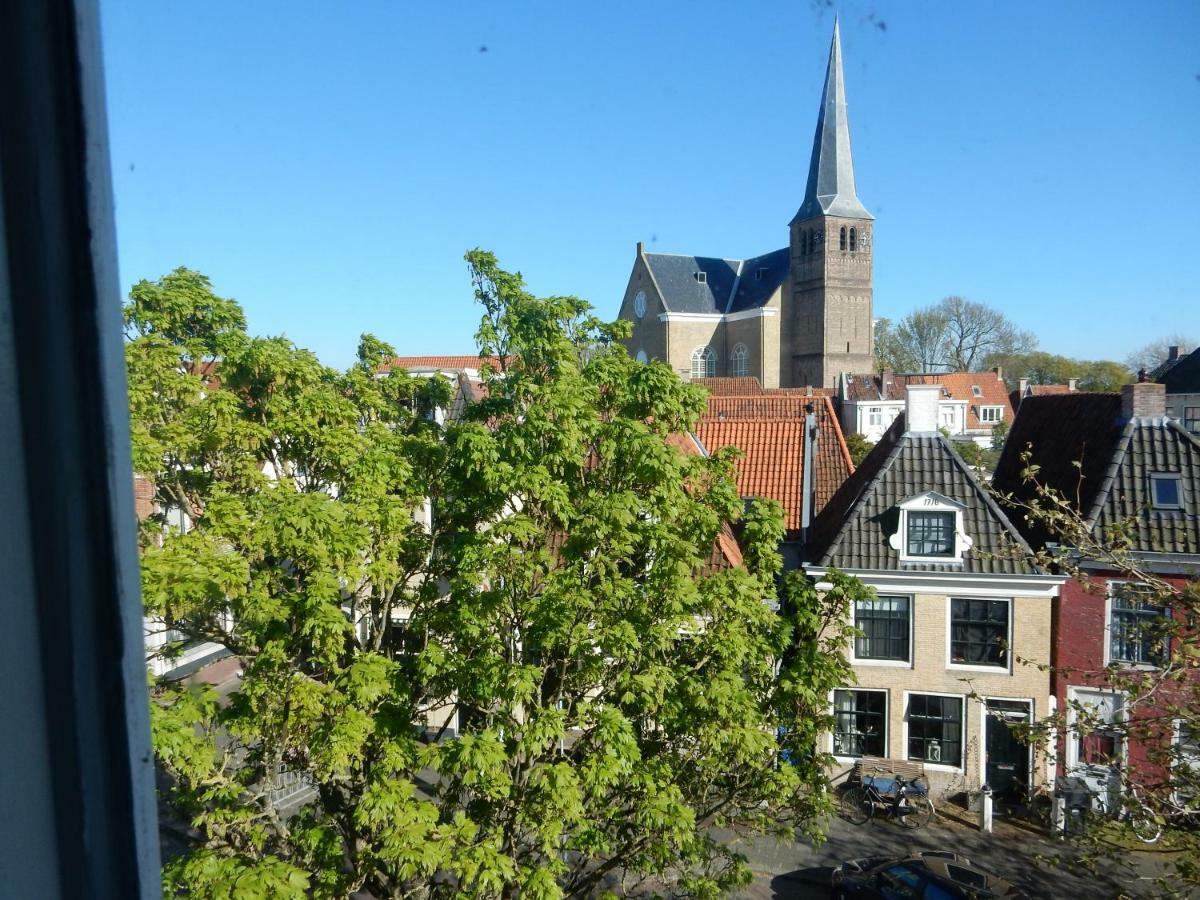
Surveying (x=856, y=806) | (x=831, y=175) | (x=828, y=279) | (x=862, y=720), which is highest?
(x=831, y=175)

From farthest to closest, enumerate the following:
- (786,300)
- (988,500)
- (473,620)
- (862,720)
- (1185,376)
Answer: (786,300), (1185,376), (862,720), (988,500), (473,620)

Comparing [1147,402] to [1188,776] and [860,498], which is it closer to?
[860,498]

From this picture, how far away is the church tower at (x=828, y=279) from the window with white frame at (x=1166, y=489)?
3411 cm

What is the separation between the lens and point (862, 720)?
441 inches

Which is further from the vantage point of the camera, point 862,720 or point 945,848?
point 862,720

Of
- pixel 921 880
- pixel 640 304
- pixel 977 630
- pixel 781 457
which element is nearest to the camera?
pixel 921 880

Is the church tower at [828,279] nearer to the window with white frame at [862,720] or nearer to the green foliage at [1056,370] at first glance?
the green foliage at [1056,370]

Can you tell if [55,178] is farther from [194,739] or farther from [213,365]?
[213,365]

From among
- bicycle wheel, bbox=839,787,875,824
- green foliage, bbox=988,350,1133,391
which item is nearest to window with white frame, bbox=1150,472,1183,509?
bicycle wheel, bbox=839,787,875,824

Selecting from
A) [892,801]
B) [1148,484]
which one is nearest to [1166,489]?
[1148,484]

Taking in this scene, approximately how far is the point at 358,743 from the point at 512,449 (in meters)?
1.80

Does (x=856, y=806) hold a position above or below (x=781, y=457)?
below

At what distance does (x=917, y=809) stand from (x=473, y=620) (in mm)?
8250

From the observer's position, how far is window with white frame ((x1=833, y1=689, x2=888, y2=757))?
437 inches
